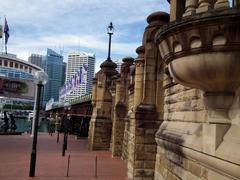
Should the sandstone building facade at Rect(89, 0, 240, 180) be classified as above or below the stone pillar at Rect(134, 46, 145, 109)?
below

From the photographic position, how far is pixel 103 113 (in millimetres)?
30344

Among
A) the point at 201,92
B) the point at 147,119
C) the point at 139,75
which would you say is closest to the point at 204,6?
the point at 201,92

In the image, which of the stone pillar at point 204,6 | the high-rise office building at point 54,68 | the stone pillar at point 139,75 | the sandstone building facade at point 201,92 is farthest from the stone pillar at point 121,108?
the high-rise office building at point 54,68

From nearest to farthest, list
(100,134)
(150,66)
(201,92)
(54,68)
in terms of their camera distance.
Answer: (201,92) → (150,66) → (100,134) → (54,68)

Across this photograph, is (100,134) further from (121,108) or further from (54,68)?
(54,68)

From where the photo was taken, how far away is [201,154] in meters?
6.33

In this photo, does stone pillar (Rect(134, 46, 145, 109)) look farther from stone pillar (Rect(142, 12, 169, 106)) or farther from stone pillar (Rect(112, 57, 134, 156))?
stone pillar (Rect(112, 57, 134, 156))

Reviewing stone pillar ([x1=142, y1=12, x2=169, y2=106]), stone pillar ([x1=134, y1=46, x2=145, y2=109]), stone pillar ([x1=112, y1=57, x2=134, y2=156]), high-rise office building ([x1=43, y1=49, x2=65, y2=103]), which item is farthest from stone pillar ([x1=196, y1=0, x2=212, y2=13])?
high-rise office building ([x1=43, y1=49, x2=65, y2=103])

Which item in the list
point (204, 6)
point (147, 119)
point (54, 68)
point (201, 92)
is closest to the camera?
point (204, 6)

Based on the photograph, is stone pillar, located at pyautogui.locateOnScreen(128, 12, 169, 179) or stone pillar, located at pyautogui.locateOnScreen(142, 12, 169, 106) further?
stone pillar, located at pyautogui.locateOnScreen(142, 12, 169, 106)

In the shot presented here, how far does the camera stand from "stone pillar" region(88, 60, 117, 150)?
29.9 meters

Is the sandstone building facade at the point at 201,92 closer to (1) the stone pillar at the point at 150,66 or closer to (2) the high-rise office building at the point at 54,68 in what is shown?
(1) the stone pillar at the point at 150,66

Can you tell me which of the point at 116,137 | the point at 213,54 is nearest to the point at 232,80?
the point at 213,54

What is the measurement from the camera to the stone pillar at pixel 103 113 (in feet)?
98.0
